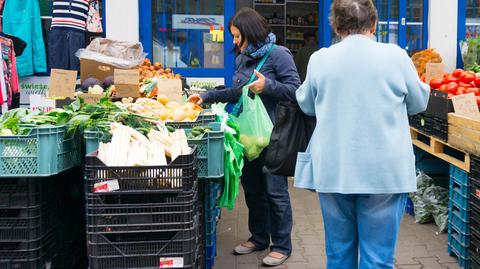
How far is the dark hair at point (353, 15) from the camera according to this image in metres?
2.97

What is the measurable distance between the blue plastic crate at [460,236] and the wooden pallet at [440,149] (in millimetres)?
485

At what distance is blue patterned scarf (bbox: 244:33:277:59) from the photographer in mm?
4531

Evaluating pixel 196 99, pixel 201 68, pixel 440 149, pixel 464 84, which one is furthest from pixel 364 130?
pixel 201 68

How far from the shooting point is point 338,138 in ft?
9.74

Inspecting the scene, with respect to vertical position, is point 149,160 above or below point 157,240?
above

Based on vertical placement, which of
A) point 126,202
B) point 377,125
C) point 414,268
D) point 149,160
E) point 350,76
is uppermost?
point 350,76

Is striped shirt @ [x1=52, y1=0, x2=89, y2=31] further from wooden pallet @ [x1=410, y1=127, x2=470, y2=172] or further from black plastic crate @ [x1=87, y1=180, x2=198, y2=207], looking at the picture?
black plastic crate @ [x1=87, y1=180, x2=198, y2=207]

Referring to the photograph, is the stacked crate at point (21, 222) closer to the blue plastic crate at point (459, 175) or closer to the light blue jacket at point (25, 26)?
the blue plastic crate at point (459, 175)

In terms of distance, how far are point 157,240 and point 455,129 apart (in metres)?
2.79

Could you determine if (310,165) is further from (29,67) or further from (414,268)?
(29,67)

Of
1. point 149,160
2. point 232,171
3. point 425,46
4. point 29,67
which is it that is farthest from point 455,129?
point 29,67

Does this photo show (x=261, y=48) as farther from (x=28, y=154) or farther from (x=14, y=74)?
(x=14, y=74)

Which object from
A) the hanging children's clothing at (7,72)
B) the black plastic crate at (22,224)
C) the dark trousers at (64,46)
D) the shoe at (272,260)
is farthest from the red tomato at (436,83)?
the hanging children's clothing at (7,72)

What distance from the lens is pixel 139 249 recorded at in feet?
10.1
